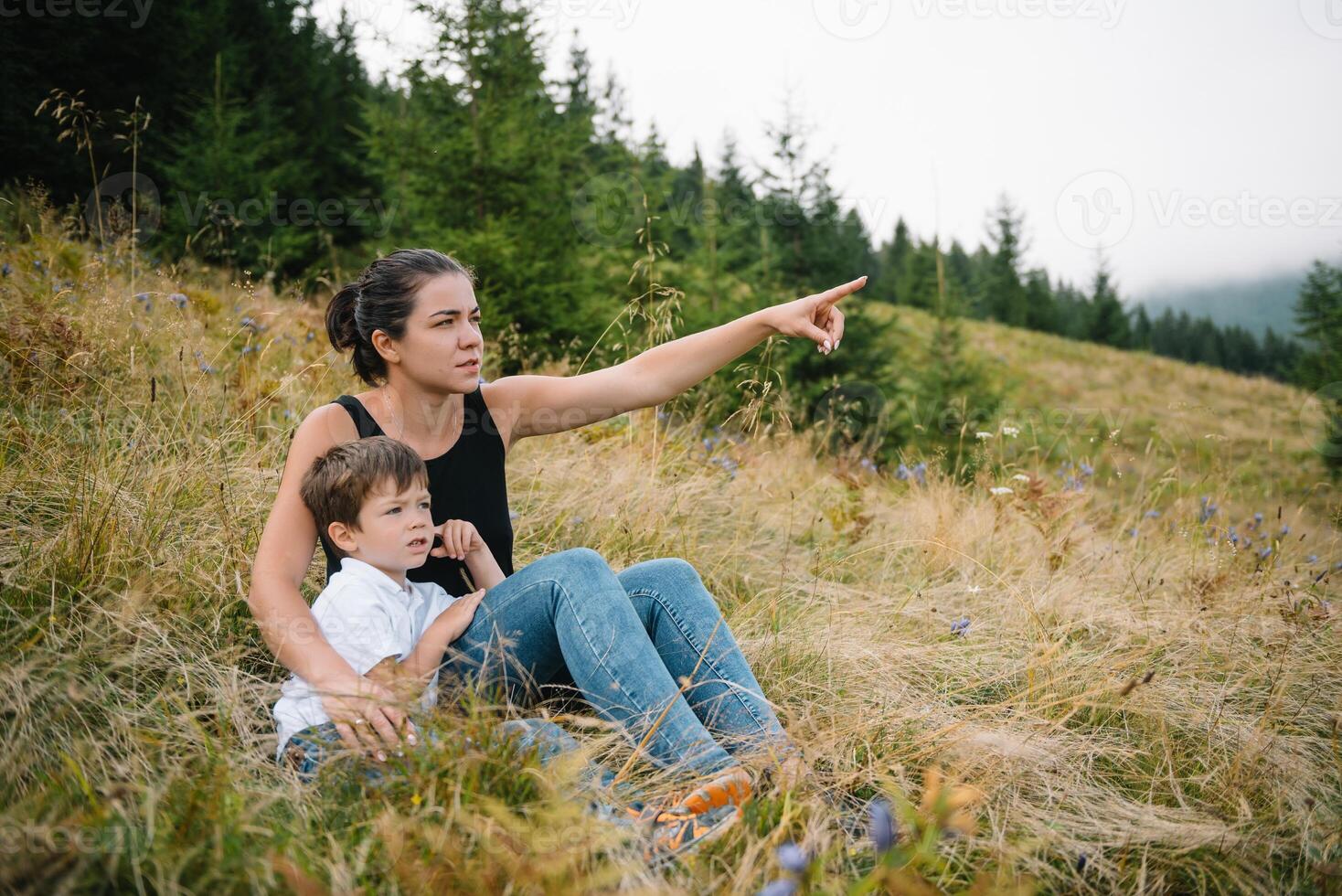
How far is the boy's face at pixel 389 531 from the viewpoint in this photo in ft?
5.86

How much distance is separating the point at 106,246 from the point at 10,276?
0.41 m

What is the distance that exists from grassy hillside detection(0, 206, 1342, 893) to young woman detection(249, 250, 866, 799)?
132 millimetres

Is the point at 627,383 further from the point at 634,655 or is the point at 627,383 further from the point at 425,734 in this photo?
the point at 425,734

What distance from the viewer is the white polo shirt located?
5.31ft

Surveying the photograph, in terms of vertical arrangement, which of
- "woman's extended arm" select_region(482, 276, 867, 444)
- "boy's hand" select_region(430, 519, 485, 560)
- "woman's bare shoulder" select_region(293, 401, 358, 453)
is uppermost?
"woman's extended arm" select_region(482, 276, 867, 444)

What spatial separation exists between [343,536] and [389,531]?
0.12m
